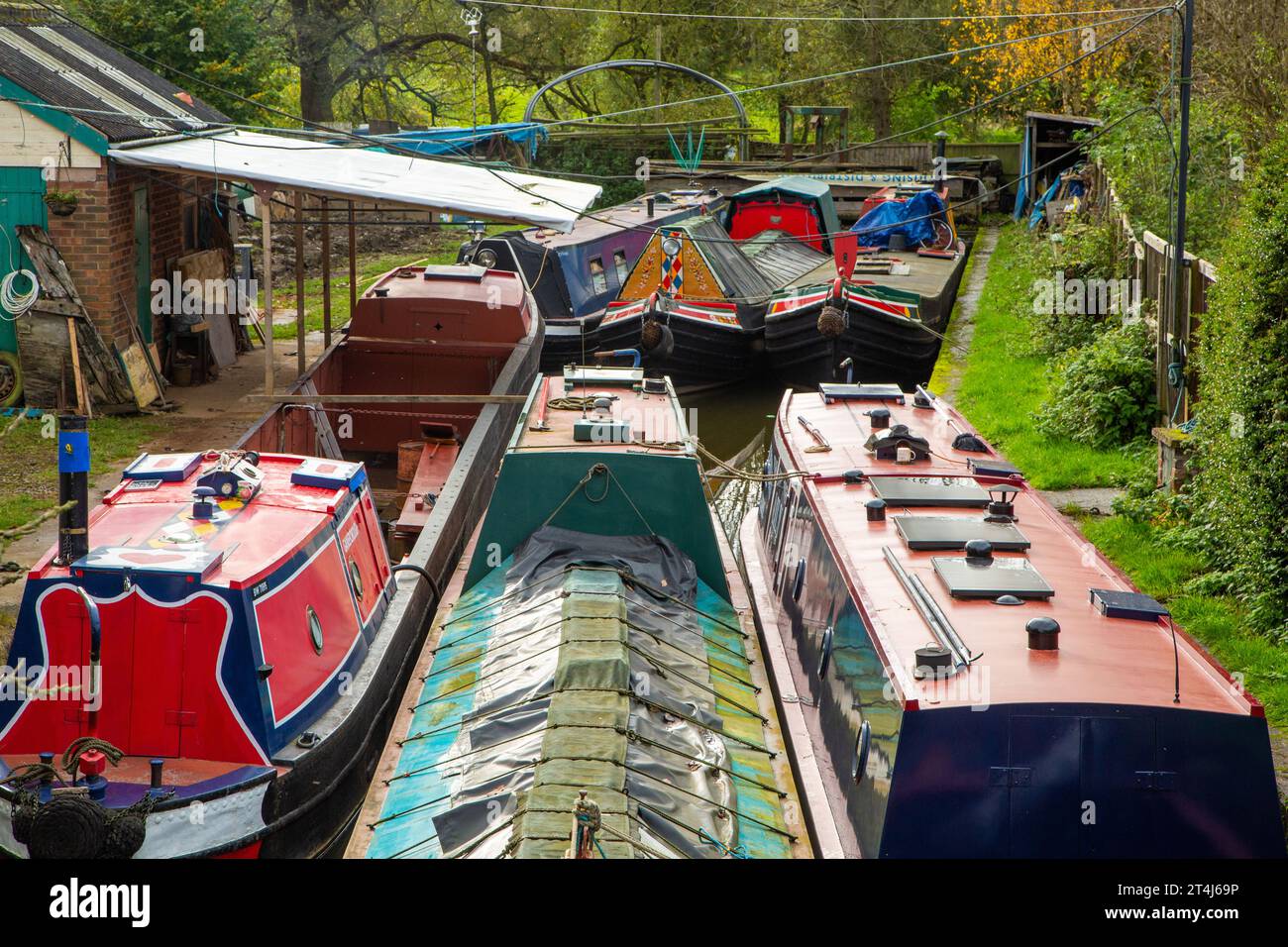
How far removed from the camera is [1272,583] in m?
10.4

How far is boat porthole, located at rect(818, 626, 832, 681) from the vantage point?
838 centimetres

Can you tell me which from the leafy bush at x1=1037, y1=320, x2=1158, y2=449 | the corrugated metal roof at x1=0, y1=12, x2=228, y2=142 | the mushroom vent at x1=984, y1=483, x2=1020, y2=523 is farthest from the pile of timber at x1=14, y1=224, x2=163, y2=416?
the mushroom vent at x1=984, y1=483, x2=1020, y2=523

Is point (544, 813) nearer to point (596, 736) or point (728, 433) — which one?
point (596, 736)

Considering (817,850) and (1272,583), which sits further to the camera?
(1272,583)

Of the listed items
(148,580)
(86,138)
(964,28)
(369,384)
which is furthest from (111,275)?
(964,28)

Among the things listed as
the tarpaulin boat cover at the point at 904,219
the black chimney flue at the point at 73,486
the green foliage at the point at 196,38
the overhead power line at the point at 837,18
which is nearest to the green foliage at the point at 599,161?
the overhead power line at the point at 837,18

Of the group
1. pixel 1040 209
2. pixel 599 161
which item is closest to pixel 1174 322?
pixel 1040 209

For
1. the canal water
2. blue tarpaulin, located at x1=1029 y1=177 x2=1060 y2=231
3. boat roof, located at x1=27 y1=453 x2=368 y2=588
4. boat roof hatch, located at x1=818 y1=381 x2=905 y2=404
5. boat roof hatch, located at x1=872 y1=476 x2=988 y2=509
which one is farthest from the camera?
blue tarpaulin, located at x1=1029 y1=177 x2=1060 y2=231

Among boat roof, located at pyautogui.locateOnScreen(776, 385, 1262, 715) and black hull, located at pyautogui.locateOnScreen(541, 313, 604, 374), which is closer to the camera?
boat roof, located at pyautogui.locateOnScreen(776, 385, 1262, 715)

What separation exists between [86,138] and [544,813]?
13848 mm

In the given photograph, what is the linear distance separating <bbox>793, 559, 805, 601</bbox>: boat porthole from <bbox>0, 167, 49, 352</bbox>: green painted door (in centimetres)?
1196

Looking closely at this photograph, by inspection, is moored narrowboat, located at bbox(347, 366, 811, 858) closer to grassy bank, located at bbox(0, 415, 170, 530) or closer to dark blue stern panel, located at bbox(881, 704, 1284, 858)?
dark blue stern panel, located at bbox(881, 704, 1284, 858)

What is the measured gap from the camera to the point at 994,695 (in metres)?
5.97

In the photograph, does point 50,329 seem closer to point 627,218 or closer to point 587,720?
point 627,218
